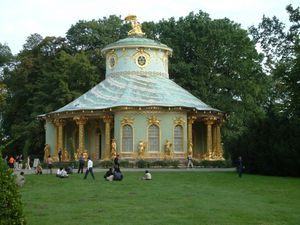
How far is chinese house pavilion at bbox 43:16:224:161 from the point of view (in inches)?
1725

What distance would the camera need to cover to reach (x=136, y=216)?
47.8ft

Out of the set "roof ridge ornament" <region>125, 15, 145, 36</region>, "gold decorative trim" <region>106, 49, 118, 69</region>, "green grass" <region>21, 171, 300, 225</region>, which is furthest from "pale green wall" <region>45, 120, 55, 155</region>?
"green grass" <region>21, 171, 300, 225</region>

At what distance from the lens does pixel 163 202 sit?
58.1 feet

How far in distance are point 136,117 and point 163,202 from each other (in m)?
26.4

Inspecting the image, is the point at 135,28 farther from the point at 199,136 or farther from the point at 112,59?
the point at 199,136

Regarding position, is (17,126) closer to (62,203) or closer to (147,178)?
(147,178)

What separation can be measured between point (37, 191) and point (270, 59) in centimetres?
1899

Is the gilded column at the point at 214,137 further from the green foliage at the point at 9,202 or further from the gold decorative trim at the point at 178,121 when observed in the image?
the green foliage at the point at 9,202

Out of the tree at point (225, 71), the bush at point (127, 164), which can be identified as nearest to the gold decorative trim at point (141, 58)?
the tree at point (225, 71)

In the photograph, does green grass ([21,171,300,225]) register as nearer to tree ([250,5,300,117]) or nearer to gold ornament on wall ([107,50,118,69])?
tree ([250,5,300,117])

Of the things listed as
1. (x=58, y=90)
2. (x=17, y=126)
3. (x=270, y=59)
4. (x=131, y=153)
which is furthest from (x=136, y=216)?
(x=17, y=126)

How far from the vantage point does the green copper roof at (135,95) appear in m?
44.5

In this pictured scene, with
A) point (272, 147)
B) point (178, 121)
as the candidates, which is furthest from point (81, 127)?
point (272, 147)

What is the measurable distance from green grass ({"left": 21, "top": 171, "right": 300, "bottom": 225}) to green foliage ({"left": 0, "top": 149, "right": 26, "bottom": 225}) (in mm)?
3978
